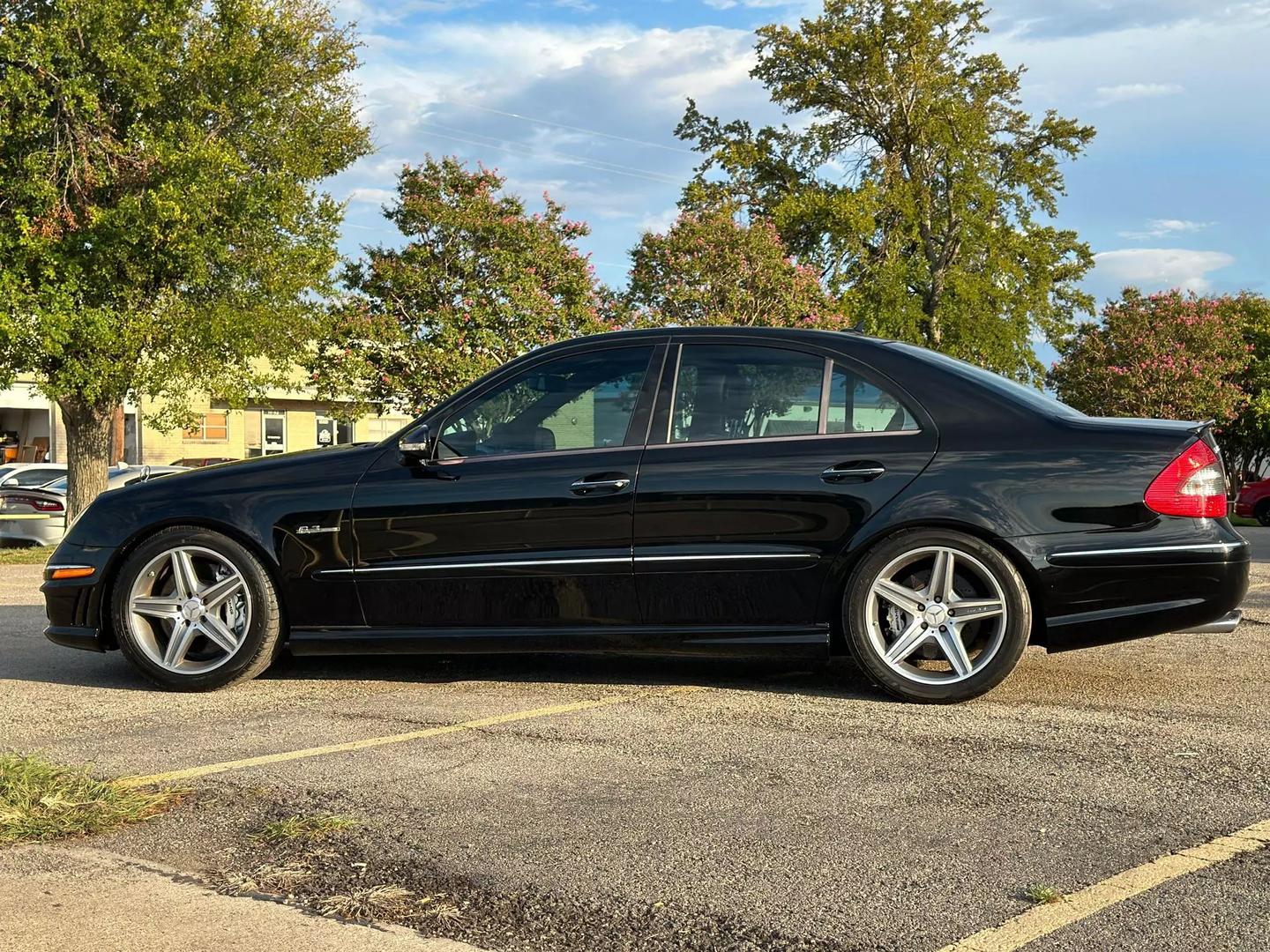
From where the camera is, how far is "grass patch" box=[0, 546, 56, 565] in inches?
613

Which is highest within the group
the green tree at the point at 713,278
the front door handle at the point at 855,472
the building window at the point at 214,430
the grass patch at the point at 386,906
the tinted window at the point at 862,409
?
the green tree at the point at 713,278

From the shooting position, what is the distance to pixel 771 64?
43250 millimetres

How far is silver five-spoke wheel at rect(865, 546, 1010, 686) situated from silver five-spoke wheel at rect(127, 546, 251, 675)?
2.82 m

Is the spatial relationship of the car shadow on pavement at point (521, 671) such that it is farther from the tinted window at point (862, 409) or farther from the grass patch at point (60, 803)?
the grass patch at point (60, 803)

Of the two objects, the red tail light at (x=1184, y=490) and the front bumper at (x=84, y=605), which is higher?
the red tail light at (x=1184, y=490)

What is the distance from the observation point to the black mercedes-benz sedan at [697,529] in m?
5.54

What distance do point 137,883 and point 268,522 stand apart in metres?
2.98

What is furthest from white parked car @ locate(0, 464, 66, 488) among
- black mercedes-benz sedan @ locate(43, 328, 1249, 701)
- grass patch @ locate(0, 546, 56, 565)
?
black mercedes-benz sedan @ locate(43, 328, 1249, 701)

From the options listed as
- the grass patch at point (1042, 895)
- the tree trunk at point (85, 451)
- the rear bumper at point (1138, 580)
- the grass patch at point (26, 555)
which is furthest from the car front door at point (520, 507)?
the tree trunk at point (85, 451)

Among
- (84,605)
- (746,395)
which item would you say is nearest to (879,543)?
(746,395)

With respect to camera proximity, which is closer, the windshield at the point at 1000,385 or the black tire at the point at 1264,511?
the windshield at the point at 1000,385

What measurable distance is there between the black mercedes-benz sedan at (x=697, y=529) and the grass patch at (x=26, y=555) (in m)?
9.82

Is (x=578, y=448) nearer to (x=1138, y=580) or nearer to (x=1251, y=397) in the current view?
(x=1138, y=580)

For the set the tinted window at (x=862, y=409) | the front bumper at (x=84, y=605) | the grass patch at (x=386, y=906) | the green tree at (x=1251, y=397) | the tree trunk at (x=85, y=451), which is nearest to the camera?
the grass patch at (x=386, y=906)
